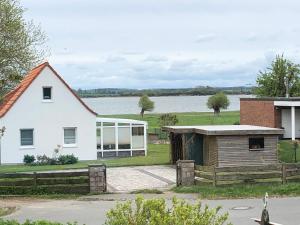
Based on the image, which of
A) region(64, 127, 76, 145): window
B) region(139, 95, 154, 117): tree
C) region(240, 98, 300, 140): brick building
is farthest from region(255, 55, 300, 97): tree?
region(139, 95, 154, 117): tree

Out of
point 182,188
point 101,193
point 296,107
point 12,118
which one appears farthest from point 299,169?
point 12,118

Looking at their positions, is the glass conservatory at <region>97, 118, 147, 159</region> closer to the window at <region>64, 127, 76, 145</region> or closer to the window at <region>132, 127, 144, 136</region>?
the window at <region>132, 127, 144, 136</region>

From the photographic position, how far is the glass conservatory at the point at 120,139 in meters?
43.8

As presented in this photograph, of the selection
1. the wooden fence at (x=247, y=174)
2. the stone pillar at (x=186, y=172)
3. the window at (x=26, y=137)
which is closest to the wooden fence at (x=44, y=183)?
the stone pillar at (x=186, y=172)

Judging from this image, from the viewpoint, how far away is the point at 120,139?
44156 mm

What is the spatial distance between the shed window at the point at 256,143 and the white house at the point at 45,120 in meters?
13.7

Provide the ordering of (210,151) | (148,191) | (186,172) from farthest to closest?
(210,151), (186,172), (148,191)

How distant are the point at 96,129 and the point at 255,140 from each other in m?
14.7

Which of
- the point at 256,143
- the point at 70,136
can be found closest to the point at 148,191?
the point at 256,143

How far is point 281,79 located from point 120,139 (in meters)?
17.8

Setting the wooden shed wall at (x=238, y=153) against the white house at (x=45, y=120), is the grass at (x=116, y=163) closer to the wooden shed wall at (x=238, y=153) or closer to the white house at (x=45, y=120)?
the white house at (x=45, y=120)

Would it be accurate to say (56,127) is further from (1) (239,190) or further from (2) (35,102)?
(1) (239,190)

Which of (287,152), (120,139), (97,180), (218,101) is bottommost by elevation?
(97,180)

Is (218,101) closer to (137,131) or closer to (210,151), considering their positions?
(137,131)
